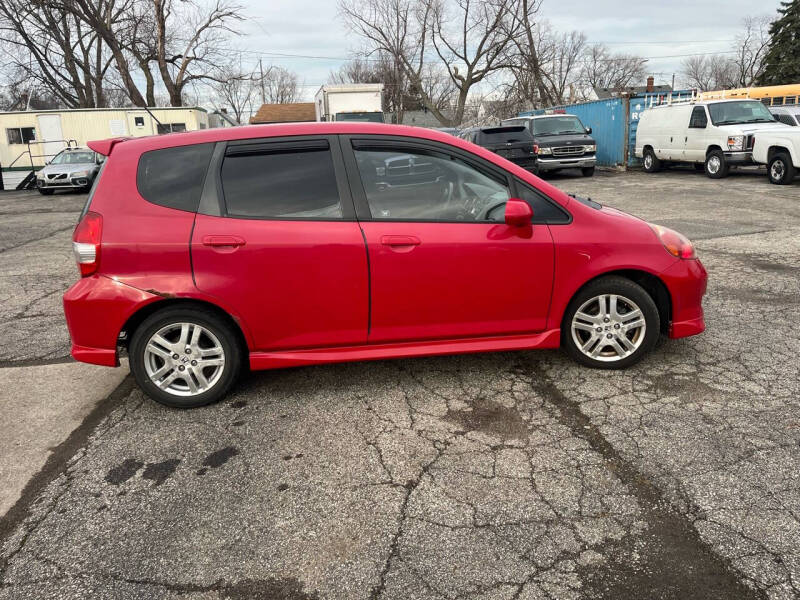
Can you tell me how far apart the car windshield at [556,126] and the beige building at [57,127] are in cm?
1460

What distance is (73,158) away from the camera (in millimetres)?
21953

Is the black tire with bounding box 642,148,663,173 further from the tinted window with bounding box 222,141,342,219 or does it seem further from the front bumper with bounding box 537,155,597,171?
the tinted window with bounding box 222,141,342,219

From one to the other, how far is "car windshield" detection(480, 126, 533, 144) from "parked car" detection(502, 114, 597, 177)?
108cm

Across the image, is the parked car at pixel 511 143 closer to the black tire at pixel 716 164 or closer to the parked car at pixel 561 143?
the parked car at pixel 561 143

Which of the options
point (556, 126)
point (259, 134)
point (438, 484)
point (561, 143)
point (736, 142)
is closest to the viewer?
point (438, 484)

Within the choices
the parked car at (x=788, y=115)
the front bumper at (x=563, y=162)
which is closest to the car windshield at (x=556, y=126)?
the front bumper at (x=563, y=162)

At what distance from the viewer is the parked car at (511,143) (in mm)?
16547

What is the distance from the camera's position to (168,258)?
11.6 ft

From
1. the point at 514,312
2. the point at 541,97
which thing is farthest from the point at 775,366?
the point at 541,97

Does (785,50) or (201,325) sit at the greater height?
A: (785,50)

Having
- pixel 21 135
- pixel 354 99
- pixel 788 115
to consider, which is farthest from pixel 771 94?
pixel 21 135

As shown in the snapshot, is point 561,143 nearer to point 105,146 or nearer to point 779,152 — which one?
point 779,152

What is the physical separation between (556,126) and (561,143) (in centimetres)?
99

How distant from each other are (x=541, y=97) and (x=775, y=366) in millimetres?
39109
